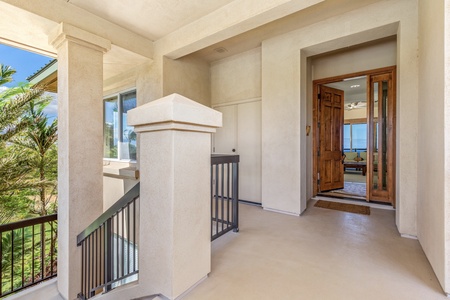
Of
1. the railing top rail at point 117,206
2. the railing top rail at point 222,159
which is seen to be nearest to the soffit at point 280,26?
the railing top rail at point 222,159

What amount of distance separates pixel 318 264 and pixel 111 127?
4.89 metres

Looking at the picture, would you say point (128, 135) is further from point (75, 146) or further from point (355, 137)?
point (355, 137)

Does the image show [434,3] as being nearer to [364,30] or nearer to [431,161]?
[364,30]

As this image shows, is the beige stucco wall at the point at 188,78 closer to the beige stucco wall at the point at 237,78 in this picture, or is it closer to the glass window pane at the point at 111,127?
the beige stucco wall at the point at 237,78

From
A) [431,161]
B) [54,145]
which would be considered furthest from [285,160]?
[54,145]

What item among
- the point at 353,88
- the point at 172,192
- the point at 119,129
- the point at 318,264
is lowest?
the point at 318,264

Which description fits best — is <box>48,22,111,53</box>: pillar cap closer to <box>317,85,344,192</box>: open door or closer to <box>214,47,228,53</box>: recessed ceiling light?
<box>214,47,228,53</box>: recessed ceiling light

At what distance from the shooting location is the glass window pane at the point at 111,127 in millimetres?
4750

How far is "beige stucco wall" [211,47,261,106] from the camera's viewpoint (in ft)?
12.9

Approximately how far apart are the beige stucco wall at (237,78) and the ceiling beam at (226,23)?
3.92 feet

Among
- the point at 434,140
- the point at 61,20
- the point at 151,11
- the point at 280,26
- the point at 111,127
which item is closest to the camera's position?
the point at 434,140

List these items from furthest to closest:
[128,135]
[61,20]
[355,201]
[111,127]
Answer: [111,127] < [128,135] < [355,201] < [61,20]

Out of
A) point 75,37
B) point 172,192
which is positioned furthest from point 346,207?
point 75,37

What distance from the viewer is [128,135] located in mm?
4480
